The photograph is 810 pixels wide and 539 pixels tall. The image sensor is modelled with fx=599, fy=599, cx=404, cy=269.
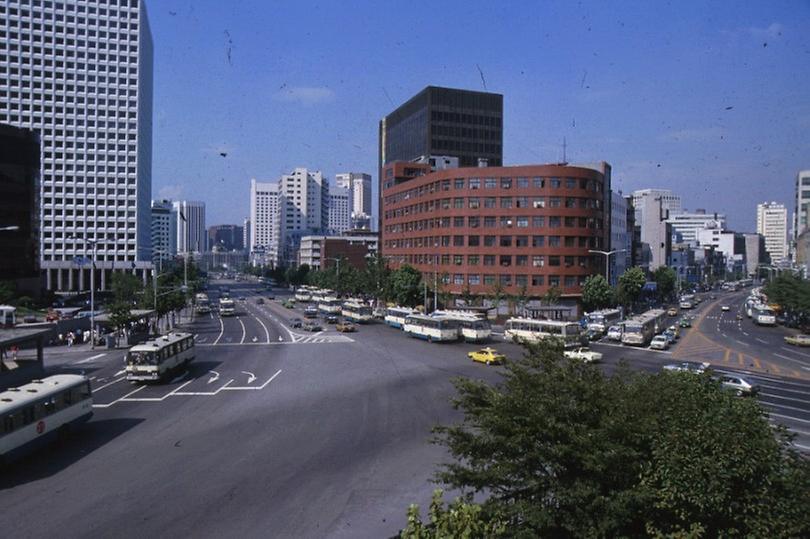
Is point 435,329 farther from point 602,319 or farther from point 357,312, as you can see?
point 357,312

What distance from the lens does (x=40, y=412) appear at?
72.0ft

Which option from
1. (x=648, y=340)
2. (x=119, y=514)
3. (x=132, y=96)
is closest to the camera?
(x=119, y=514)

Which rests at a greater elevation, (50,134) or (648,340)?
(50,134)

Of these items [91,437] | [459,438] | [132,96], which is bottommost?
[91,437]

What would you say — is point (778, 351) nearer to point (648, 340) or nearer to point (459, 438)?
point (648, 340)

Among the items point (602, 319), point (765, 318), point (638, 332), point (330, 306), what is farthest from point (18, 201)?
point (765, 318)

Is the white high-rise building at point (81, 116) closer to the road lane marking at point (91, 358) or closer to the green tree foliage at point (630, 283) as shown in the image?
the road lane marking at point (91, 358)

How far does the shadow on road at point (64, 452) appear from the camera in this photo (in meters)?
20.1

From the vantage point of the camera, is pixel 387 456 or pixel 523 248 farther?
pixel 523 248

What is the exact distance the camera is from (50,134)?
401 feet

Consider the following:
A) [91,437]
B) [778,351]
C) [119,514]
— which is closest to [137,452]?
[91,437]

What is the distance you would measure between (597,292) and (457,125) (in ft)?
224

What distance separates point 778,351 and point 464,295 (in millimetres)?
40366

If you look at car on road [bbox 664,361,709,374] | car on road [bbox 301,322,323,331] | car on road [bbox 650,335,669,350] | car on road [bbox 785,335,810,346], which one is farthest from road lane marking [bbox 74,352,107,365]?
car on road [bbox 785,335,810,346]
